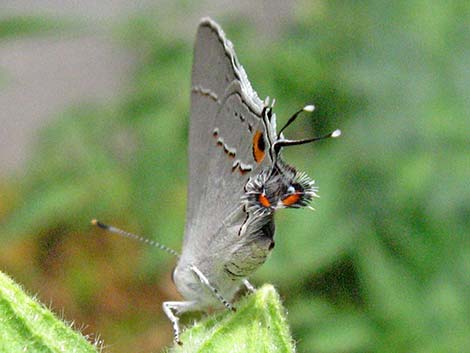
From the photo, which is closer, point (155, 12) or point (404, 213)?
point (404, 213)

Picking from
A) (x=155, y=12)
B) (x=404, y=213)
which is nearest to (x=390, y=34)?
(x=404, y=213)

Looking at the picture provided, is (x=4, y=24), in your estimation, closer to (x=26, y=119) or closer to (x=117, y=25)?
(x=117, y=25)

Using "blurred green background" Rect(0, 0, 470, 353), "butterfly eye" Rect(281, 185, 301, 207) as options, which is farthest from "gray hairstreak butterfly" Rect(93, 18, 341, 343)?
"blurred green background" Rect(0, 0, 470, 353)

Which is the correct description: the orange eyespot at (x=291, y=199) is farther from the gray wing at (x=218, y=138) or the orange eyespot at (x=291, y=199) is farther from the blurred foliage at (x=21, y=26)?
the blurred foliage at (x=21, y=26)

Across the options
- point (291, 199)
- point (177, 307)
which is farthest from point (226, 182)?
point (177, 307)

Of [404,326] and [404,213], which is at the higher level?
[404,213]

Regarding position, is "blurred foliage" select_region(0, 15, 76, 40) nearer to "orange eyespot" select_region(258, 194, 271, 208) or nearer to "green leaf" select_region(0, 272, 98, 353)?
"orange eyespot" select_region(258, 194, 271, 208)

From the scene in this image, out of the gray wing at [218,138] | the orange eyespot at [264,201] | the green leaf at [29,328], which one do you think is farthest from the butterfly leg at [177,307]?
the green leaf at [29,328]
